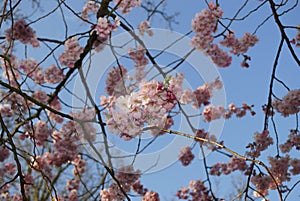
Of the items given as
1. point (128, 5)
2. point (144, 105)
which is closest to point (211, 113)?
point (128, 5)

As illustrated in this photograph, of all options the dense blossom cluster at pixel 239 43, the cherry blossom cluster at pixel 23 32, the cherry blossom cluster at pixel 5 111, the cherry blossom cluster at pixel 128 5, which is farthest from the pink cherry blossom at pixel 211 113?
the cherry blossom cluster at pixel 5 111

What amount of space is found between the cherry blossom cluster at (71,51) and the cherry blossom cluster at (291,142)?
188 cm

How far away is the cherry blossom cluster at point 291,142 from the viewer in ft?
10.9

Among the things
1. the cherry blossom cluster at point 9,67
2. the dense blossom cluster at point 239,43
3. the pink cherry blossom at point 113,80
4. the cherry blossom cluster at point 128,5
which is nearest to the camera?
the cherry blossom cluster at point 9,67

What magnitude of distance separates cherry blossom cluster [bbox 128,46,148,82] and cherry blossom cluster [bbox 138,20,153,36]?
0.17 m

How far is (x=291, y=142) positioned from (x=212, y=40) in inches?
43.8

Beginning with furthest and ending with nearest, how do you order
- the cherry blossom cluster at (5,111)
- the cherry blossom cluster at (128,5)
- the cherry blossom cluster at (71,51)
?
the cherry blossom cluster at (5,111) → the cherry blossom cluster at (128,5) → the cherry blossom cluster at (71,51)

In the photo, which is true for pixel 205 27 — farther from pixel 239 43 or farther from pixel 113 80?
pixel 113 80

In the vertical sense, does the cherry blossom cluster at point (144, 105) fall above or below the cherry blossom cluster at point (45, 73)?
below

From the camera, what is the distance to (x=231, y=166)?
160 inches

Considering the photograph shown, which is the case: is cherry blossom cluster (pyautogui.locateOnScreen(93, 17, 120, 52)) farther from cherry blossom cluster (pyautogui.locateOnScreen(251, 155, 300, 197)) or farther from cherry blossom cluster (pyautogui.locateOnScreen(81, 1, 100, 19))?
cherry blossom cluster (pyautogui.locateOnScreen(251, 155, 300, 197))

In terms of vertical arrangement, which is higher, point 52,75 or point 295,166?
point 52,75

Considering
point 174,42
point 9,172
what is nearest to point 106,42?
point 174,42

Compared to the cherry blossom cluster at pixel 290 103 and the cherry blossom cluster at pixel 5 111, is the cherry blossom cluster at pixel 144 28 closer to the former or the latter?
the cherry blossom cluster at pixel 290 103
